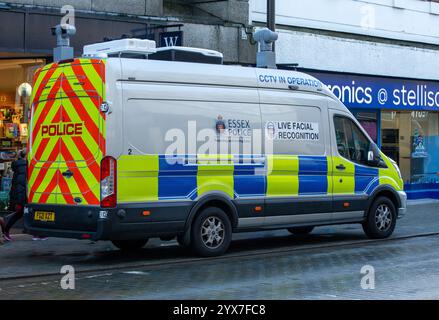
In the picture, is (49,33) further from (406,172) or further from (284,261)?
(406,172)

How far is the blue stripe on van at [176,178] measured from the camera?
1137 cm

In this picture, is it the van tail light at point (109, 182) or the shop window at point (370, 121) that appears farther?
the shop window at point (370, 121)

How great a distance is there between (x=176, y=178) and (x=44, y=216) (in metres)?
1.96

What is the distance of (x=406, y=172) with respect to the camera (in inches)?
963

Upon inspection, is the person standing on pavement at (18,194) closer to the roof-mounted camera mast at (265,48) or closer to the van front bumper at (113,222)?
the van front bumper at (113,222)

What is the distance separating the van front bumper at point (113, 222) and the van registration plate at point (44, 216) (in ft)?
0.14

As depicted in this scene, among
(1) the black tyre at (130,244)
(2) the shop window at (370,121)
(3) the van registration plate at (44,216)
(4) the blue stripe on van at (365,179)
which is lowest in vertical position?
(1) the black tyre at (130,244)

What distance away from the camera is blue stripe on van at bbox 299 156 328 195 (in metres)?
13.0

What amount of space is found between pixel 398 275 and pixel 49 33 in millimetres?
9238

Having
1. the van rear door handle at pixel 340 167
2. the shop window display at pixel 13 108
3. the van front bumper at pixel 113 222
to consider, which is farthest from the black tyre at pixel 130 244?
the shop window display at pixel 13 108

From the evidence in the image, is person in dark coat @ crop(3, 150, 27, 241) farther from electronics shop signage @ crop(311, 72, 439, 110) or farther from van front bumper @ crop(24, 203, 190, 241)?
electronics shop signage @ crop(311, 72, 439, 110)

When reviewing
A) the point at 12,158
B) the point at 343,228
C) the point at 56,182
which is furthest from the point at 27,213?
the point at 343,228

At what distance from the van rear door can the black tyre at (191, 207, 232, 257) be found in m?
1.64

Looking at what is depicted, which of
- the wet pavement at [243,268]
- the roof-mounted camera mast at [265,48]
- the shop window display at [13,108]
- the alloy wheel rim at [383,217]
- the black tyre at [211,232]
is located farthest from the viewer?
the shop window display at [13,108]
